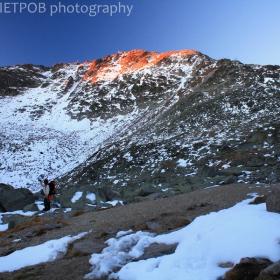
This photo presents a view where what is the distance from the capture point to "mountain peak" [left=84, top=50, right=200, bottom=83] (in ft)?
217

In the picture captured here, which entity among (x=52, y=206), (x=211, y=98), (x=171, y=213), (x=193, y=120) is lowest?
(x=52, y=206)

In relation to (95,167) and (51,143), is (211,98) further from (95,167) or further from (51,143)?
(51,143)

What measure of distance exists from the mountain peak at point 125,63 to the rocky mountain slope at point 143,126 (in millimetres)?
389

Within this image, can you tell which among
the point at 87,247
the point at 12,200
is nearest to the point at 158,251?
the point at 87,247

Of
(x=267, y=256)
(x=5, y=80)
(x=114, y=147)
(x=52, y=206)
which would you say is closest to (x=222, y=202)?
(x=267, y=256)

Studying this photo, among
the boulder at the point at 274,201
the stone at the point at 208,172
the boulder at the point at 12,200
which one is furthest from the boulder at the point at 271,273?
the boulder at the point at 12,200

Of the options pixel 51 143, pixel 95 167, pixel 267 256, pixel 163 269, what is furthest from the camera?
pixel 51 143

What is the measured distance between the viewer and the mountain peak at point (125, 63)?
6600 centimetres

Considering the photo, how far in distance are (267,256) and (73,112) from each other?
51.8 m

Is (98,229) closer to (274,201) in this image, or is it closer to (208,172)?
(274,201)

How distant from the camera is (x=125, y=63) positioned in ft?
238

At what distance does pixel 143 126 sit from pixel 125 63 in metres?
41.7

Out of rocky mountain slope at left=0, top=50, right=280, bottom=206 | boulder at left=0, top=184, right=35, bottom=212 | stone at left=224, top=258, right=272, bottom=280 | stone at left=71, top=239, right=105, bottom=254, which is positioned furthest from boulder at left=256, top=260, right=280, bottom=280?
boulder at left=0, top=184, right=35, bottom=212

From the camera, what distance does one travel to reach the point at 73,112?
5194 cm
